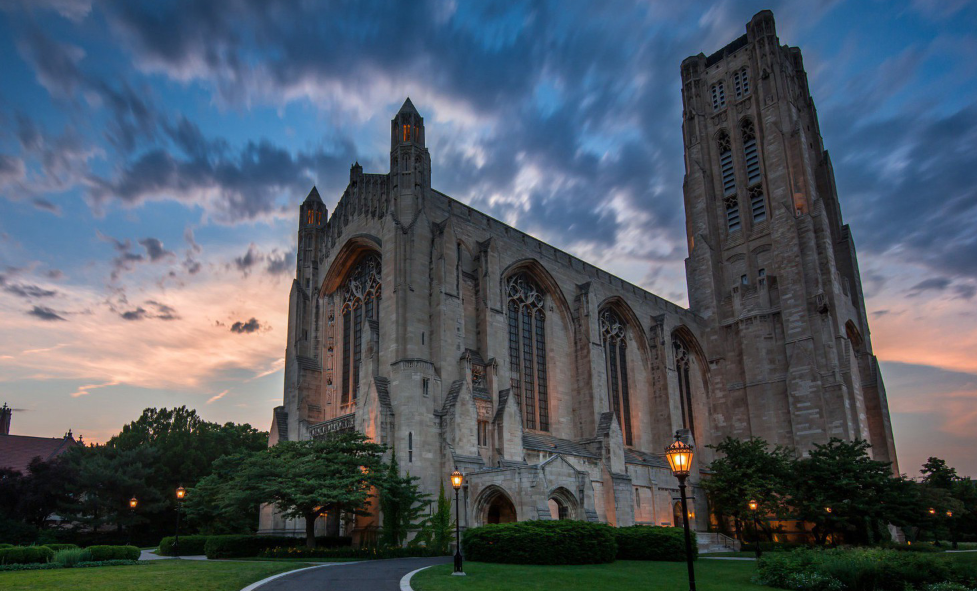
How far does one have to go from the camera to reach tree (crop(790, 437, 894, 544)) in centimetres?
3544

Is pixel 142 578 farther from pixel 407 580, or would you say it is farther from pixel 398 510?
pixel 398 510

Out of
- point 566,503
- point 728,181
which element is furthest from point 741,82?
point 566,503

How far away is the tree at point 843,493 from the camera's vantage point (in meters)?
35.4

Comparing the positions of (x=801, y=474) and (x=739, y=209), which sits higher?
(x=739, y=209)

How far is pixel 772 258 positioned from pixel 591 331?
21.6 metres

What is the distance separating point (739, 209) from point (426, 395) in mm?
38612

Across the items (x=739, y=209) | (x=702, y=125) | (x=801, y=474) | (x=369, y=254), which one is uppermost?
(x=702, y=125)

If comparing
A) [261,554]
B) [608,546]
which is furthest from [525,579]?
[261,554]

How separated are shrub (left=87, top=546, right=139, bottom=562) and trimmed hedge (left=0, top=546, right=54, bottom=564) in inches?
51.6

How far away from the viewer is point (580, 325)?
143 ft

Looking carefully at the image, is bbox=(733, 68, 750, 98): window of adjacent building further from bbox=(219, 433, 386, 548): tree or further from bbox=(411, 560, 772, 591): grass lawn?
bbox=(411, 560, 772, 591): grass lawn

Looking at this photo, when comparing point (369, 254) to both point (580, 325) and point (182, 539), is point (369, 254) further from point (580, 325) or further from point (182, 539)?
point (182, 539)

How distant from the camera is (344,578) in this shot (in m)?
17.9

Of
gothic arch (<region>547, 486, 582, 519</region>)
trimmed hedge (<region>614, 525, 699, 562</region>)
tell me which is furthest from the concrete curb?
gothic arch (<region>547, 486, 582, 519</region>)
